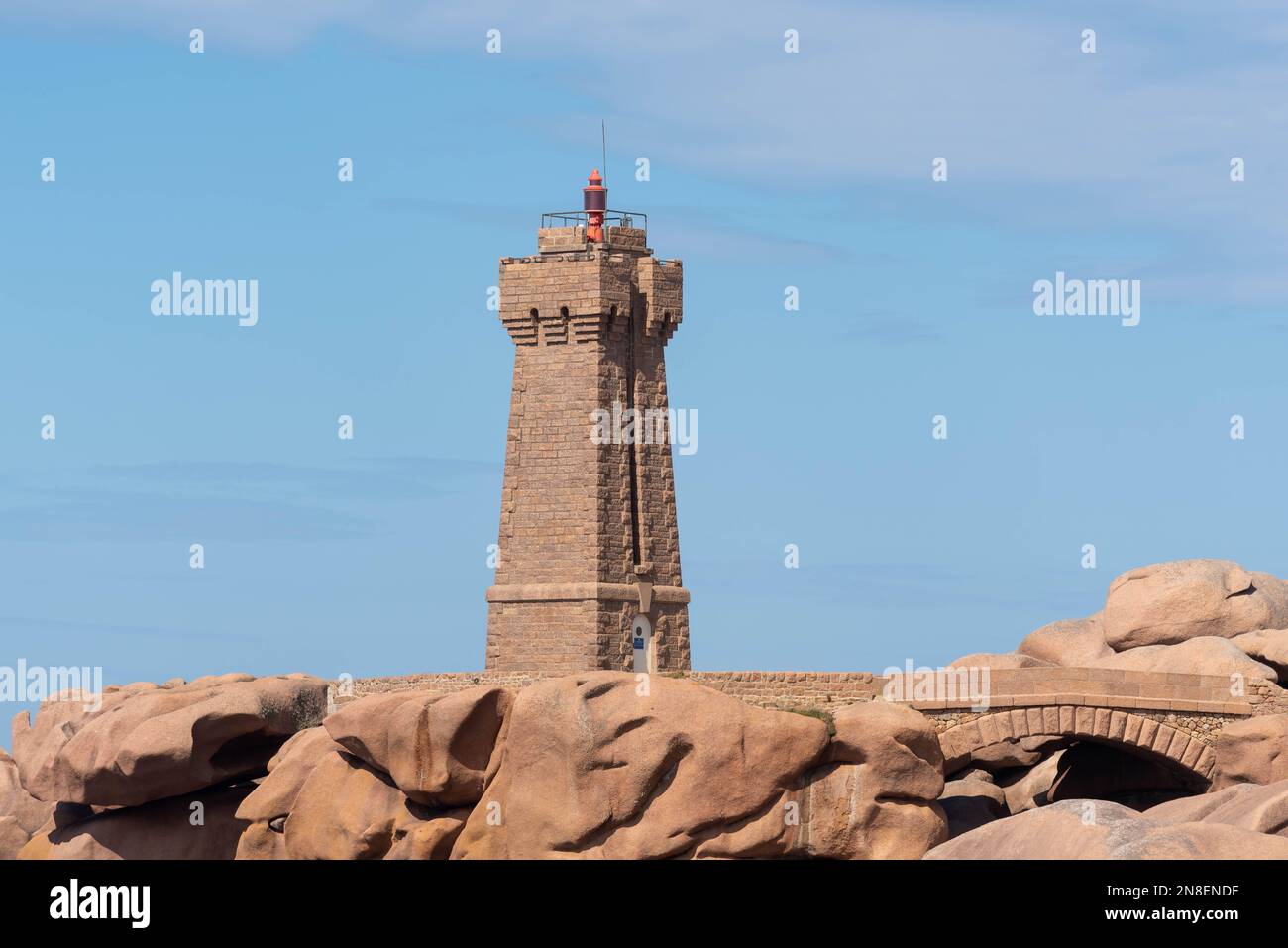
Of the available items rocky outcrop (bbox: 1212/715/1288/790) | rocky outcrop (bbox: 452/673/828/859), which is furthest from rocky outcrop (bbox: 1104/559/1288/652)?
rocky outcrop (bbox: 452/673/828/859)

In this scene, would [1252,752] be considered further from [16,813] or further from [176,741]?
[16,813]

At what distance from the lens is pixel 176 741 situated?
53.6m

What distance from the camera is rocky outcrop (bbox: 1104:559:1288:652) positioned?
194 ft

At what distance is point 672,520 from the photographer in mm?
63500

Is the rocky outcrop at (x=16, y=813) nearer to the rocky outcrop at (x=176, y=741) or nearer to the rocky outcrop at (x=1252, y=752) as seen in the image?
the rocky outcrop at (x=176, y=741)

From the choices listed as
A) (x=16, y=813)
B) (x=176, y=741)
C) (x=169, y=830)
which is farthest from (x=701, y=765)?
(x=16, y=813)

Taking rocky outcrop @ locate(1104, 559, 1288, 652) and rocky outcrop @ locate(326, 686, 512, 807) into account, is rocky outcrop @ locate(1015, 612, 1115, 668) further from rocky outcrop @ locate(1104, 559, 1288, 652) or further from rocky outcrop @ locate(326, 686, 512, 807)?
rocky outcrop @ locate(326, 686, 512, 807)

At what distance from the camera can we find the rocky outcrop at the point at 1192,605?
194 ft

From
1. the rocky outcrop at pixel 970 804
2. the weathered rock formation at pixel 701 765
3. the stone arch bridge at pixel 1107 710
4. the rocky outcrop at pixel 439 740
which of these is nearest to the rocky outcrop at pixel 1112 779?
the weathered rock formation at pixel 701 765

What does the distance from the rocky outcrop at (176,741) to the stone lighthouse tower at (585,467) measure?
6.95m

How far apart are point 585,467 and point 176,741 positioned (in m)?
12.9

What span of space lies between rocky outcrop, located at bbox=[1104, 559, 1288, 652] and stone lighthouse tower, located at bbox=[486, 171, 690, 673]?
35.8ft
